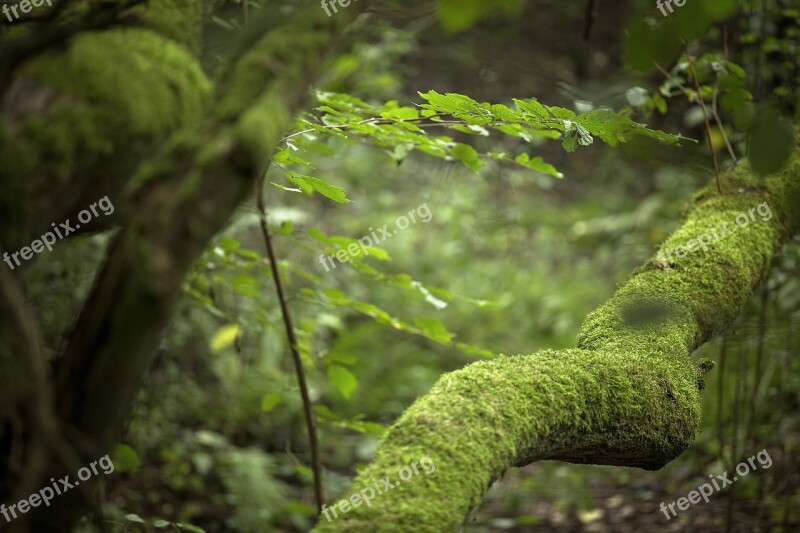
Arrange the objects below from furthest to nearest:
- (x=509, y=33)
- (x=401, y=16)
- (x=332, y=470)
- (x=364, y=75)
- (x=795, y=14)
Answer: (x=509, y=33) < (x=364, y=75) < (x=332, y=470) < (x=795, y=14) < (x=401, y=16)

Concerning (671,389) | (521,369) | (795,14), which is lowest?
(671,389)

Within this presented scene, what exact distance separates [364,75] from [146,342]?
5136mm

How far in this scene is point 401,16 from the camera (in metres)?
1.63

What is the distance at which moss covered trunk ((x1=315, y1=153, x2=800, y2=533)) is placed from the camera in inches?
60.5

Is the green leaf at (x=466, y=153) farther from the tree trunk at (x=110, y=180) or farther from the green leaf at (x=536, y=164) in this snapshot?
the tree trunk at (x=110, y=180)

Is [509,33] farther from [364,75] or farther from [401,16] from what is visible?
[401,16]

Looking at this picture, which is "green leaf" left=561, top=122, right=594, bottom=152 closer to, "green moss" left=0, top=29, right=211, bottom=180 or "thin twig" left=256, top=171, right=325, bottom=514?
"green moss" left=0, top=29, right=211, bottom=180

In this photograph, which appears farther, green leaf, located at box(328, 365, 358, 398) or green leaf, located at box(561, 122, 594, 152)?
green leaf, located at box(328, 365, 358, 398)

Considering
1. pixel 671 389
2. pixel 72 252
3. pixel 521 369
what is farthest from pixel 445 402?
pixel 72 252

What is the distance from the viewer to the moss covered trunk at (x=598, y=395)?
1.54 meters

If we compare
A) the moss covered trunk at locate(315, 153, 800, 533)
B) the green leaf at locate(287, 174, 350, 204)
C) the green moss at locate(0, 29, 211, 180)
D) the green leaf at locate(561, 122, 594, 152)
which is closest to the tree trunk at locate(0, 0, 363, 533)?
the green moss at locate(0, 29, 211, 180)

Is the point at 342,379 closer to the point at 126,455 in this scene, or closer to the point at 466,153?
the point at 126,455

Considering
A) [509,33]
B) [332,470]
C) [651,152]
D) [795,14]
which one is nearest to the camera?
[651,152]

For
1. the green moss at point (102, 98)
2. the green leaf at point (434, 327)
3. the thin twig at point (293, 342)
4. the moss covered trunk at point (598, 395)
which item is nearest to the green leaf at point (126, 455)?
the thin twig at point (293, 342)
